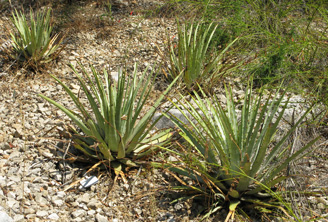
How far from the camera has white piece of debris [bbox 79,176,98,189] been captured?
2.31m

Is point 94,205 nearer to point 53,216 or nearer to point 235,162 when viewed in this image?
point 53,216

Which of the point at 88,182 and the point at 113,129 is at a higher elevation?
the point at 113,129

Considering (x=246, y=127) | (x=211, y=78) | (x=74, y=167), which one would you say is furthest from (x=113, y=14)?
(x=246, y=127)

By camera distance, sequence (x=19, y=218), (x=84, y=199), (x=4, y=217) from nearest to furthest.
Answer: (x=4, y=217) → (x=19, y=218) → (x=84, y=199)

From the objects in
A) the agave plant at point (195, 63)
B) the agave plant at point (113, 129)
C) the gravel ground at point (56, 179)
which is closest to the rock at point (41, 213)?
the gravel ground at point (56, 179)

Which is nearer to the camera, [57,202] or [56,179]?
[57,202]

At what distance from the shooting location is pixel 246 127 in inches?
86.7

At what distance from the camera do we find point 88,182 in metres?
2.33

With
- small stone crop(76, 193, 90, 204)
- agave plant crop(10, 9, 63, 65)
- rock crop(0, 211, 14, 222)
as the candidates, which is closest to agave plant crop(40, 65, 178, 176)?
small stone crop(76, 193, 90, 204)

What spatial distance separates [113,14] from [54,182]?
2.84 meters

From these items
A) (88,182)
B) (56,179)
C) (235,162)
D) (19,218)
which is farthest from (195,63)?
(19,218)

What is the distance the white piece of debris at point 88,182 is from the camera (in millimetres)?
2311

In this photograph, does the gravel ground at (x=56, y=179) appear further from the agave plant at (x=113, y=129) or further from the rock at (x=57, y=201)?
the agave plant at (x=113, y=129)

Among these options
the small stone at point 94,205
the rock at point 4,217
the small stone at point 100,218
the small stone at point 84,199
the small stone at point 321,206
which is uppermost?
the rock at point 4,217
